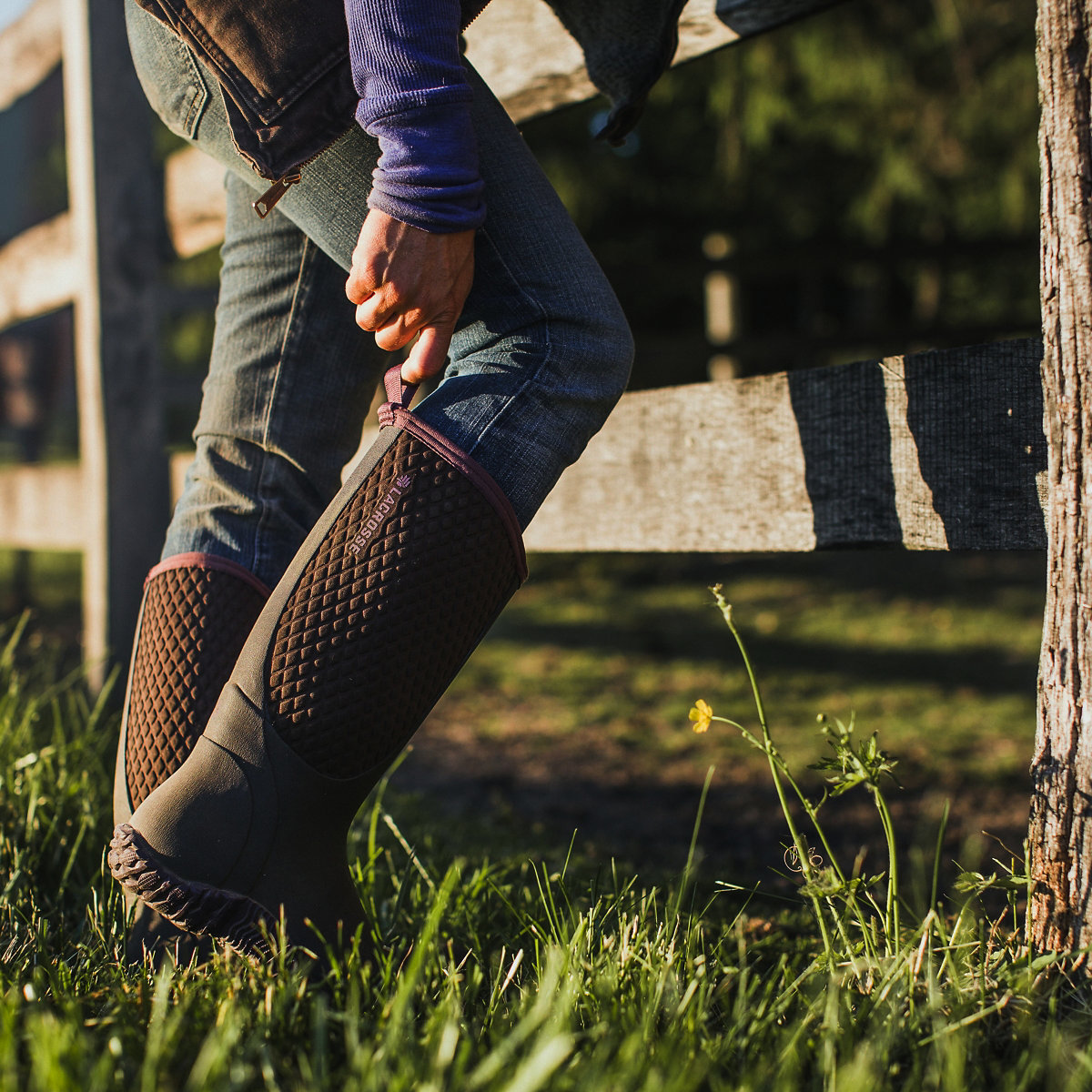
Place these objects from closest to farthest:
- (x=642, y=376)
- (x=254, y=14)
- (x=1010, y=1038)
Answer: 1. (x=1010, y=1038)
2. (x=254, y=14)
3. (x=642, y=376)

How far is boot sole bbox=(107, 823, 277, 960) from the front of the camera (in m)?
1.00

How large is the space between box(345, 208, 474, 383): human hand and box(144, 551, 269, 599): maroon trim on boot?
14.5 inches

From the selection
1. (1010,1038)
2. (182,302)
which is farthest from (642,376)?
(1010,1038)

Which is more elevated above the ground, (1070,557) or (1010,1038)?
(1070,557)

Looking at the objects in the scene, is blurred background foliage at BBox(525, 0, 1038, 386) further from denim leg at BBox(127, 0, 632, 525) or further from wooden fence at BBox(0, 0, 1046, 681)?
denim leg at BBox(127, 0, 632, 525)

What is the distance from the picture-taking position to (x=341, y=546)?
1.04 metres

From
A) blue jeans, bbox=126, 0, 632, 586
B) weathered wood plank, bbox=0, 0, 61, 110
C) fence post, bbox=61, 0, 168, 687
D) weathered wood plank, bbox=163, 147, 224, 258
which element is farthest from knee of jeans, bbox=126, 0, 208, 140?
weathered wood plank, bbox=0, 0, 61, 110

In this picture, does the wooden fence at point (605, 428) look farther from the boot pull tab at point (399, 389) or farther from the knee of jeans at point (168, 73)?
the knee of jeans at point (168, 73)

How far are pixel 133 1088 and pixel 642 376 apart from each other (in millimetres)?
5136

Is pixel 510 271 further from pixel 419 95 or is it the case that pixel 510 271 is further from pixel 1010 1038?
pixel 1010 1038

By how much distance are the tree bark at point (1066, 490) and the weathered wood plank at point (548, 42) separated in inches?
24.5

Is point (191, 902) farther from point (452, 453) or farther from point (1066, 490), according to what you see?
point (1066, 490)

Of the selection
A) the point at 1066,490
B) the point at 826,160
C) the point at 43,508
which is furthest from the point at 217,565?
the point at 826,160

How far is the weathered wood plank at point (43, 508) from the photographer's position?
2889 millimetres
